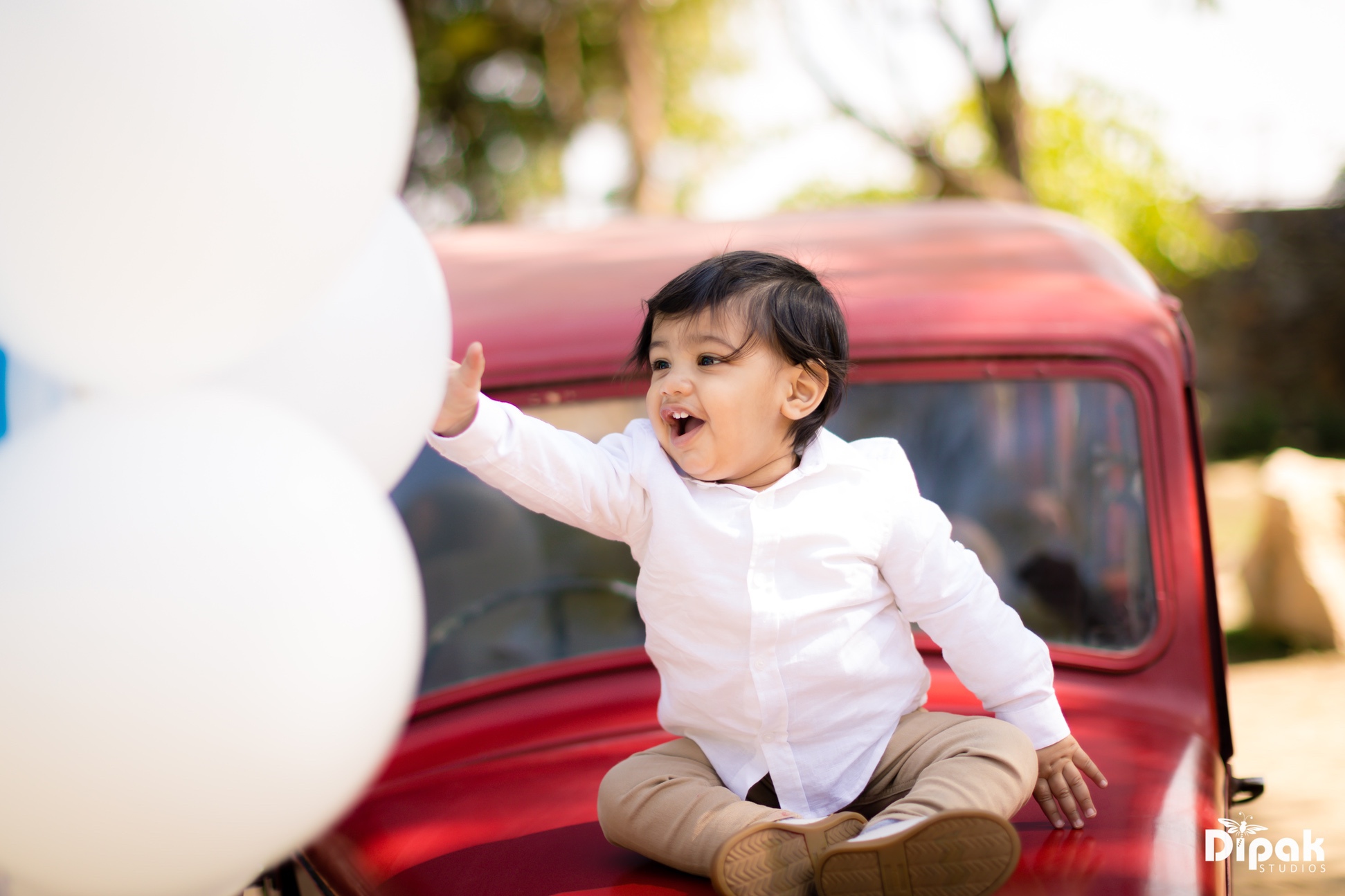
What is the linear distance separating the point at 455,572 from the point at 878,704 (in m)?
0.83

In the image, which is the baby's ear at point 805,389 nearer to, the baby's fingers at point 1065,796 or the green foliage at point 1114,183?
the baby's fingers at point 1065,796

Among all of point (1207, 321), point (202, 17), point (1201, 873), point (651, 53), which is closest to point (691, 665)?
point (1201, 873)

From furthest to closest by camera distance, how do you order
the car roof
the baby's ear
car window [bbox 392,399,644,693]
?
the car roof → car window [bbox 392,399,644,693] → the baby's ear

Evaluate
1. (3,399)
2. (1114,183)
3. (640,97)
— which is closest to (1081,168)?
(1114,183)

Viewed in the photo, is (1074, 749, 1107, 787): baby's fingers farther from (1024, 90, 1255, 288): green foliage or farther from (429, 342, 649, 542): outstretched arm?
(1024, 90, 1255, 288): green foliage

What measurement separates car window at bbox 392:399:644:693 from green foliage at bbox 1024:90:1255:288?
294 inches

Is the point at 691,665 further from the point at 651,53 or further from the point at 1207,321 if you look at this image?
the point at 1207,321

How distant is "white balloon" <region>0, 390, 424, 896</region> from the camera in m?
0.89

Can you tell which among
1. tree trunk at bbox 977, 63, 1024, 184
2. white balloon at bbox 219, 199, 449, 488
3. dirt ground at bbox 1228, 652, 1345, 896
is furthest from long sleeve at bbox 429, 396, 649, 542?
tree trunk at bbox 977, 63, 1024, 184

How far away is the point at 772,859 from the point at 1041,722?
453mm

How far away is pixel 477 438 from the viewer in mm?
1446

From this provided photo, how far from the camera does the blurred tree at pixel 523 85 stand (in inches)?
562

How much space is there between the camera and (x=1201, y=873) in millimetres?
1381

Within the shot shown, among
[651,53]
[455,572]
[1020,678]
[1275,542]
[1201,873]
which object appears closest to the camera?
[1201,873]
